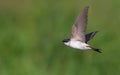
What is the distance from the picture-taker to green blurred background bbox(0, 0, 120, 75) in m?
5.12

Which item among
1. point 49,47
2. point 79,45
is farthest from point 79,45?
point 49,47

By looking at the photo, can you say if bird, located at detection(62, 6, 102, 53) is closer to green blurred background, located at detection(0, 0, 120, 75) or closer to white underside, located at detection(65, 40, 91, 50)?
white underside, located at detection(65, 40, 91, 50)

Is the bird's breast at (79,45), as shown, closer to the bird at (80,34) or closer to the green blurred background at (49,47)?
the bird at (80,34)

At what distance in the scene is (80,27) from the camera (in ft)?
13.4

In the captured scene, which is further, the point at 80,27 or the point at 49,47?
the point at 49,47

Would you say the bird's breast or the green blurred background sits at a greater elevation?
the green blurred background

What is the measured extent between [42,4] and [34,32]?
406 mm

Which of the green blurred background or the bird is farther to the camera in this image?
the green blurred background

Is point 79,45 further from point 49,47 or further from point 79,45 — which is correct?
point 49,47

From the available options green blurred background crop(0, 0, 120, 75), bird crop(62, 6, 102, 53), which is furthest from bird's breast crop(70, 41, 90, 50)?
green blurred background crop(0, 0, 120, 75)

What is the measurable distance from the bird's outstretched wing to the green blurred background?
936 millimetres

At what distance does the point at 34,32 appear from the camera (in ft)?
17.8

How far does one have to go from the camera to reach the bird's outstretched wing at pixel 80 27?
4.04m

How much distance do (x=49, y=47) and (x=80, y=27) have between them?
1194 mm
